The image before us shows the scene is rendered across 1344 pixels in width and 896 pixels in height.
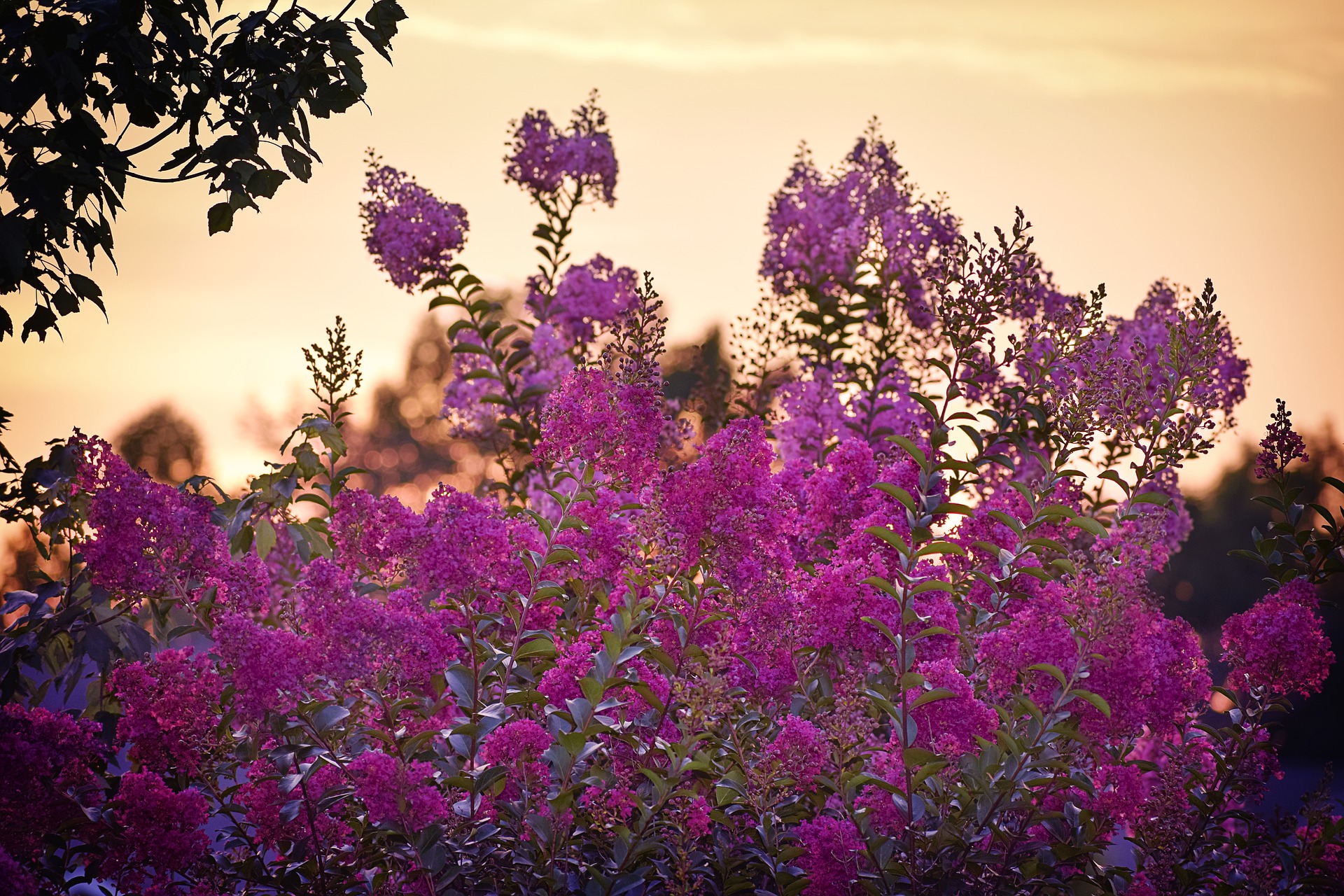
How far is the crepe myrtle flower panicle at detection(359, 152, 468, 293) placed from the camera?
6184 mm

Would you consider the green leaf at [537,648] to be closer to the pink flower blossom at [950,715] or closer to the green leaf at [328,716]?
the green leaf at [328,716]

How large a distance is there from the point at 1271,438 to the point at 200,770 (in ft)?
13.8

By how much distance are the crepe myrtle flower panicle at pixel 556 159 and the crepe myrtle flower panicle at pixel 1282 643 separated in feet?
14.1

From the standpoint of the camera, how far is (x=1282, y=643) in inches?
171

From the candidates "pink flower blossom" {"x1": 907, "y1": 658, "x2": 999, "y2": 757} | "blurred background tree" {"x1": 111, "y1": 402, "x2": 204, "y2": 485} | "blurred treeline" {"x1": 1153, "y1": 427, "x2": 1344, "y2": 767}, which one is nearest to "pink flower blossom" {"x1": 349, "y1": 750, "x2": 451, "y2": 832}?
"pink flower blossom" {"x1": 907, "y1": 658, "x2": 999, "y2": 757}

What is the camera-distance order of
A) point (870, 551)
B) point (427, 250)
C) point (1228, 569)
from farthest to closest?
1. point (1228, 569)
2. point (427, 250)
3. point (870, 551)

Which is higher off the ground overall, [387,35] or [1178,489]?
[387,35]

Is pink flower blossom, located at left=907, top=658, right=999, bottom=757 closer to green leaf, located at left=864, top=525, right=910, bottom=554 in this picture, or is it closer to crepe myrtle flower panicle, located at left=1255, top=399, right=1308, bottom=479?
green leaf, located at left=864, top=525, right=910, bottom=554

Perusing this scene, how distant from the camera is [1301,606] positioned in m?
4.41

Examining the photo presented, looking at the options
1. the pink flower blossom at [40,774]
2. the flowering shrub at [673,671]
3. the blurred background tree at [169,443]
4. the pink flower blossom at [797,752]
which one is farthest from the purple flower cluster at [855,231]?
the blurred background tree at [169,443]

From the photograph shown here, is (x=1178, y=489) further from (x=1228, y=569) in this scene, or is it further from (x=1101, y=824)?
(x=1228, y=569)

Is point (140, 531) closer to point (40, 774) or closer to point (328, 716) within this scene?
point (40, 774)

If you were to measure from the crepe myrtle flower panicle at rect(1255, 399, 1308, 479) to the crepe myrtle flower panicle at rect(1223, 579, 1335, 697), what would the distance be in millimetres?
447

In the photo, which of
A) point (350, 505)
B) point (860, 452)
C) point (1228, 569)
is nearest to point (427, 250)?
point (350, 505)
